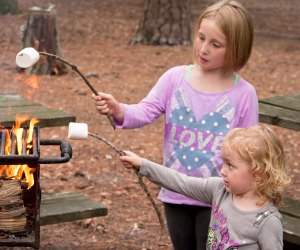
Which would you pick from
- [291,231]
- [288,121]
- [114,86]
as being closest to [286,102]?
[288,121]

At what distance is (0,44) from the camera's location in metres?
12.3

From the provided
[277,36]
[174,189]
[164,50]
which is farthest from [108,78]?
[174,189]

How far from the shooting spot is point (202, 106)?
3.78 meters

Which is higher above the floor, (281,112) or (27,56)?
(27,56)

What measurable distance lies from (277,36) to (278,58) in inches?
87.0

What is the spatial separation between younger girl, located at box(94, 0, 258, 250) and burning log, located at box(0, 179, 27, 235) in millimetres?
521

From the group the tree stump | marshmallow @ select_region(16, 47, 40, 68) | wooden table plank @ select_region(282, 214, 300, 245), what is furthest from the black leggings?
the tree stump

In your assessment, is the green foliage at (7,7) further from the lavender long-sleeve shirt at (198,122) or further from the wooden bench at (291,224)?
the lavender long-sleeve shirt at (198,122)

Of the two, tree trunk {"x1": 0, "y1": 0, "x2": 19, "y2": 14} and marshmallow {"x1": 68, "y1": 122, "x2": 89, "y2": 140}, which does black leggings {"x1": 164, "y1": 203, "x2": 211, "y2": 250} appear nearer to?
marshmallow {"x1": 68, "y1": 122, "x2": 89, "y2": 140}

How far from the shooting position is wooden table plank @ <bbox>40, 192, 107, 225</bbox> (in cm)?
480

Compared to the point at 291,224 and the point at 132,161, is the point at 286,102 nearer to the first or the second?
the point at 291,224

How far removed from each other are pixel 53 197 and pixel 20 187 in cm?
156

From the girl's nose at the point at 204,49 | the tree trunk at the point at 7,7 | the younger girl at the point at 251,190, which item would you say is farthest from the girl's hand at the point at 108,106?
the tree trunk at the point at 7,7

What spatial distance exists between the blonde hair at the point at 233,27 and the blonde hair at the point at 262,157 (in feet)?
1.86
